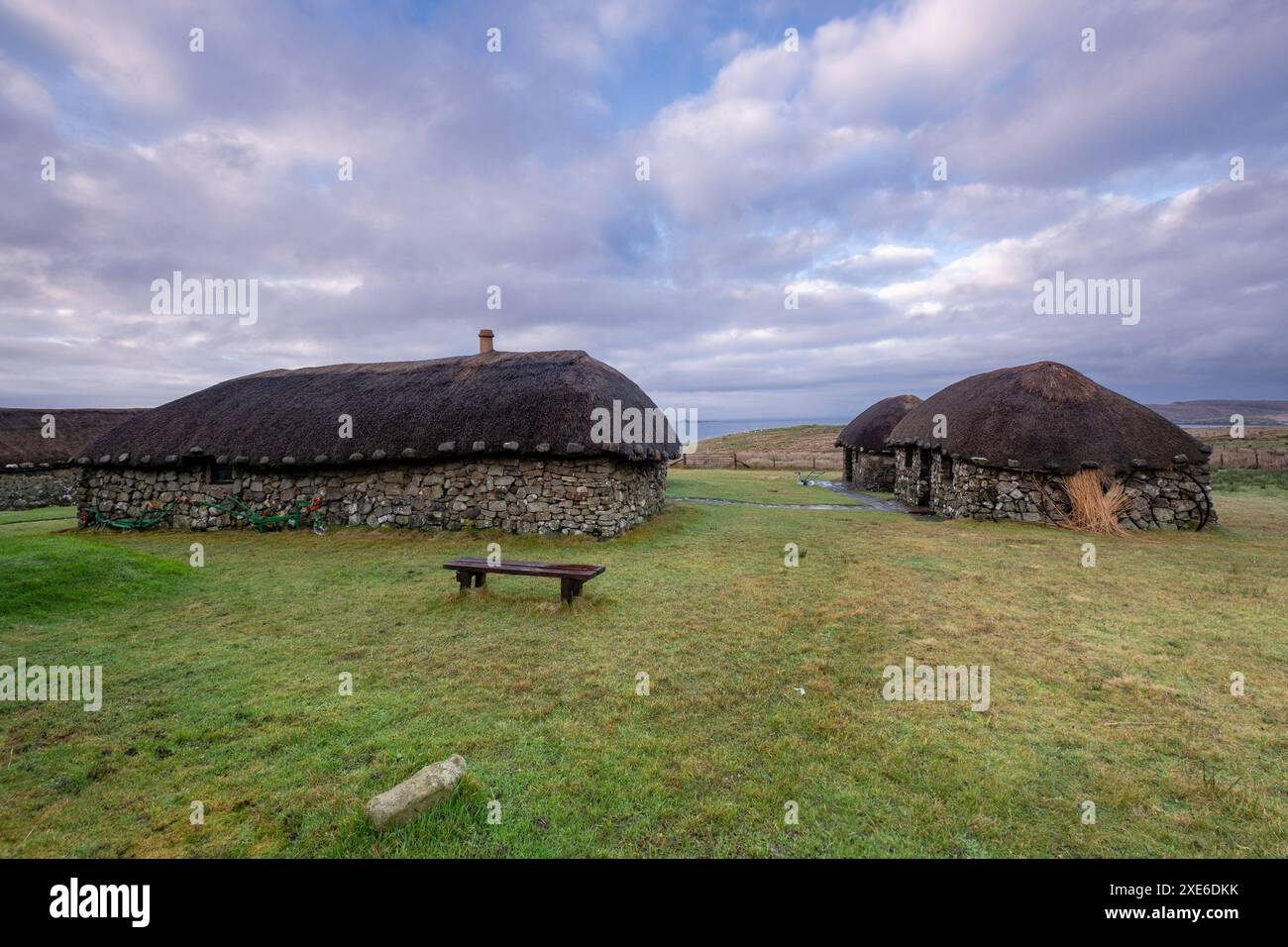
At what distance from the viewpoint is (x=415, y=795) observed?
3186 millimetres

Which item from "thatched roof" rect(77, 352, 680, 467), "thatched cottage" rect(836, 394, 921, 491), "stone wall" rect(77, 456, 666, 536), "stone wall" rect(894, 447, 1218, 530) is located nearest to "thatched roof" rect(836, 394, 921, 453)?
"thatched cottage" rect(836, 394, 921, 491)

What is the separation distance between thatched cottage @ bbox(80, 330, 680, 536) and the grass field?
3825mm

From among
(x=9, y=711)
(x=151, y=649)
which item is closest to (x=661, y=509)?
(x=151, y=649)

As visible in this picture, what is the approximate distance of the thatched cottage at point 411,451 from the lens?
12.8 meters

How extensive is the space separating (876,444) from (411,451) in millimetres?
18850

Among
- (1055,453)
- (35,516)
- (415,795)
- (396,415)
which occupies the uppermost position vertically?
(396,415)

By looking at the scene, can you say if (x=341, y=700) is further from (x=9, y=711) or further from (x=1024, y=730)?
(x=1024, y=730)

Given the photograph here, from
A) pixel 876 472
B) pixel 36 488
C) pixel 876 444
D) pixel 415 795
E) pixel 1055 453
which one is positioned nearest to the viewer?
pixel 415 795

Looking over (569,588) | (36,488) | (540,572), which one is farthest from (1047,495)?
(36,488)

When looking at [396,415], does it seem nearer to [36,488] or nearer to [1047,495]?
[1047,495]
